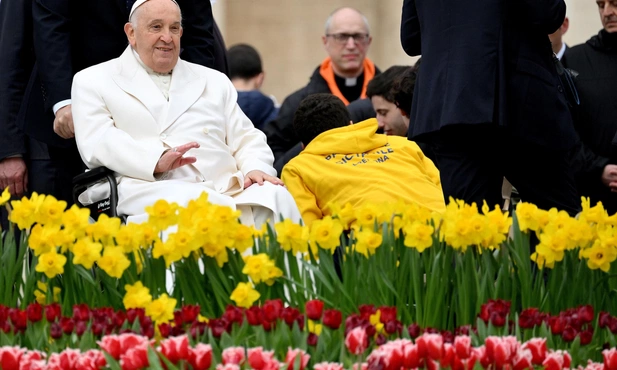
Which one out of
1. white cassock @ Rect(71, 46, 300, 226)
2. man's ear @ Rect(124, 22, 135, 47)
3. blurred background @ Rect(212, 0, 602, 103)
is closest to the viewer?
white cassock @ Rect(71, 46, 300, 226)

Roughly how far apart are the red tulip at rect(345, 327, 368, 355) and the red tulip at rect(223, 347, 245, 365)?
0.28 metres

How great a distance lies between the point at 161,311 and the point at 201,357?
0.57 meters

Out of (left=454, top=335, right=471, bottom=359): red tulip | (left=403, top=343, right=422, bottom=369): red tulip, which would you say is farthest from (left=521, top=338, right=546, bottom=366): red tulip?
(left=403, top=343, right=422, bottom=369): red tulip

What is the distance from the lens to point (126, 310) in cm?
377

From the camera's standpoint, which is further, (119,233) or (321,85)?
(321,85)

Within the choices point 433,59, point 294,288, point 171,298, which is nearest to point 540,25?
point 433,59

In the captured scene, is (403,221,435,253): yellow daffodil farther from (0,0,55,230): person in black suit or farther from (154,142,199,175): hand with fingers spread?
(0,0,55,230): person in black suit

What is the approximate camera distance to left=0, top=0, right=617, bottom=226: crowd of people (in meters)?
5.17

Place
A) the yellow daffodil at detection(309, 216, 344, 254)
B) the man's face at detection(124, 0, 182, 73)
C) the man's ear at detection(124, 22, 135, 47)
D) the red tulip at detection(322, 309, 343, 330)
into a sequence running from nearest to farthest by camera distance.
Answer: the red tulip at detection(322, 309, 343, 330), the yellow daffodil at detection(309, 216, 344, 254), the man's face at detection(124, 0, 182, 73), the man's ear at detection(124, 22, 135, 47)

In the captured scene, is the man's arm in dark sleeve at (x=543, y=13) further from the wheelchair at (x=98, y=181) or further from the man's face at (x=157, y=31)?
the wheelchair at (x=98, y=181)

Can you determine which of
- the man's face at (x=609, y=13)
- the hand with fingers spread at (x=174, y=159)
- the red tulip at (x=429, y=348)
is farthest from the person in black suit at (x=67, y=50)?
the red tulip at (x=429, y=348)

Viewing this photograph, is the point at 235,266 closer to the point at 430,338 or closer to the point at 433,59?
the point at 430,338

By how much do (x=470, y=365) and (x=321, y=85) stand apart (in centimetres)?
527

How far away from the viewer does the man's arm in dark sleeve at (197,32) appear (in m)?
5.94
